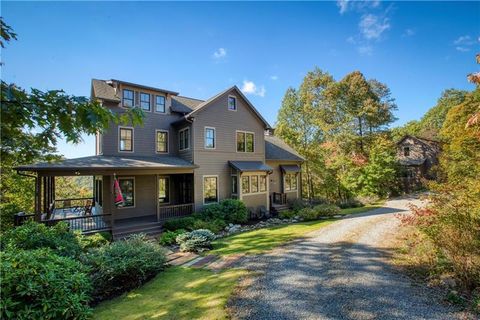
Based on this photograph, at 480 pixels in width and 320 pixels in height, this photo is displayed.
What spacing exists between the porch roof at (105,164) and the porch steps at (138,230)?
133 inches

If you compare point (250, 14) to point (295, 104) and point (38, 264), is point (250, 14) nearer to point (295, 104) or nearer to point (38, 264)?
point (38, 264)

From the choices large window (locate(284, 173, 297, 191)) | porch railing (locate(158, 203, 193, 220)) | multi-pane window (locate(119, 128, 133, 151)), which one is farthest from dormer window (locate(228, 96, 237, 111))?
large window (locate(284, 173, 297, 191))

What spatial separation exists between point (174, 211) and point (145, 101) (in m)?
7.92

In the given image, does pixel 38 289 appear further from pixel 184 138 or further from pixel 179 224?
pixel 184 138

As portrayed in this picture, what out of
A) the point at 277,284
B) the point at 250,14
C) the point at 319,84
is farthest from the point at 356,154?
the point at 277,284

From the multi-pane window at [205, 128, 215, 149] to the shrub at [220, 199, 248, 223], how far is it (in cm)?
402

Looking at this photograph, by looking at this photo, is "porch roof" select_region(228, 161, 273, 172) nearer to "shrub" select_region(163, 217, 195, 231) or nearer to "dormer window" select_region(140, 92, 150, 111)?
"shrub" select_region(163, 217, 195, 231)

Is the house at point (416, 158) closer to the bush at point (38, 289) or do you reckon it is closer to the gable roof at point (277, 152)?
the gable roof at point (277, 152)

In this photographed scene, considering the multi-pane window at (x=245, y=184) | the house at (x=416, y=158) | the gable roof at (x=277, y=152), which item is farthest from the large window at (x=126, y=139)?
the house at (x=416, y=158)

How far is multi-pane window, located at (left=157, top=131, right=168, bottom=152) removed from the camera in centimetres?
1734

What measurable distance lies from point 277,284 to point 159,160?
38.9ft

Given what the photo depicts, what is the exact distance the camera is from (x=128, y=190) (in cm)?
1559

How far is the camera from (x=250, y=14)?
1230cm

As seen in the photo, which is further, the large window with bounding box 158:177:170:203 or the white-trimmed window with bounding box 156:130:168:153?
the large window with bounding box 158:177:170:203
